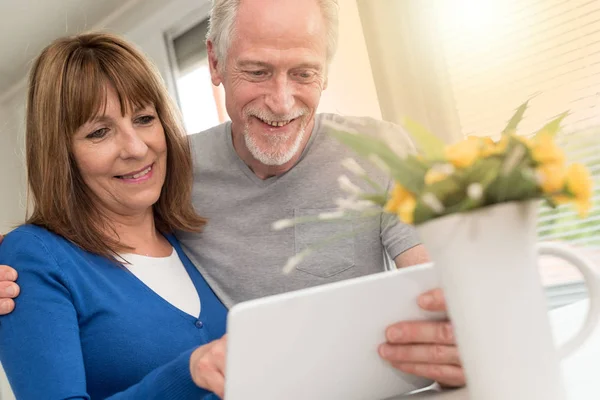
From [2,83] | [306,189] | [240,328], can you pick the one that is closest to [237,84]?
[306,189]

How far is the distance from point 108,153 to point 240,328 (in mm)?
810

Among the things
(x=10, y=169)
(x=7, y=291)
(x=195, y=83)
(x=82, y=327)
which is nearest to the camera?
(x=7, y=291)

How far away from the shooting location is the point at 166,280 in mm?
1430

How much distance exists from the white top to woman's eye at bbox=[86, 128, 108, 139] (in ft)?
0.87

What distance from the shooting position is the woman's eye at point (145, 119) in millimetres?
1444

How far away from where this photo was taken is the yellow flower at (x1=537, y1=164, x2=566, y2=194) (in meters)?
0.52

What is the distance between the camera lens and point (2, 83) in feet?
16.8

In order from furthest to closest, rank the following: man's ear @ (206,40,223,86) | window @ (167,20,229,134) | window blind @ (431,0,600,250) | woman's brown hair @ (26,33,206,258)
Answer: window @ (167,20,229,134) < window blind @ (431,0,600,250) < man's ear @ (206,40,223,86) < woman's brown hair @ (26,33,206,258)

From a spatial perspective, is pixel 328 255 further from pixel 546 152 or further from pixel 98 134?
pixel 546 152

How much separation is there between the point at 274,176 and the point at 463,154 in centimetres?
119

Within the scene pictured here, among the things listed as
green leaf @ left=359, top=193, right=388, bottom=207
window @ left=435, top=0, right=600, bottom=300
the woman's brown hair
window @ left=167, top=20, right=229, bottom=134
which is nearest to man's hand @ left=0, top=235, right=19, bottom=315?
the woman's brown hair

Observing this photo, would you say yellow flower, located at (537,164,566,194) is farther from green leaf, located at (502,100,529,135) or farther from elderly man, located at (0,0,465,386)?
elderly man, located at (0,0,465,386)

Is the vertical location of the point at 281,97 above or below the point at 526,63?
below

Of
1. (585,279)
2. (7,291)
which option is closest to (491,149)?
(585,279)
